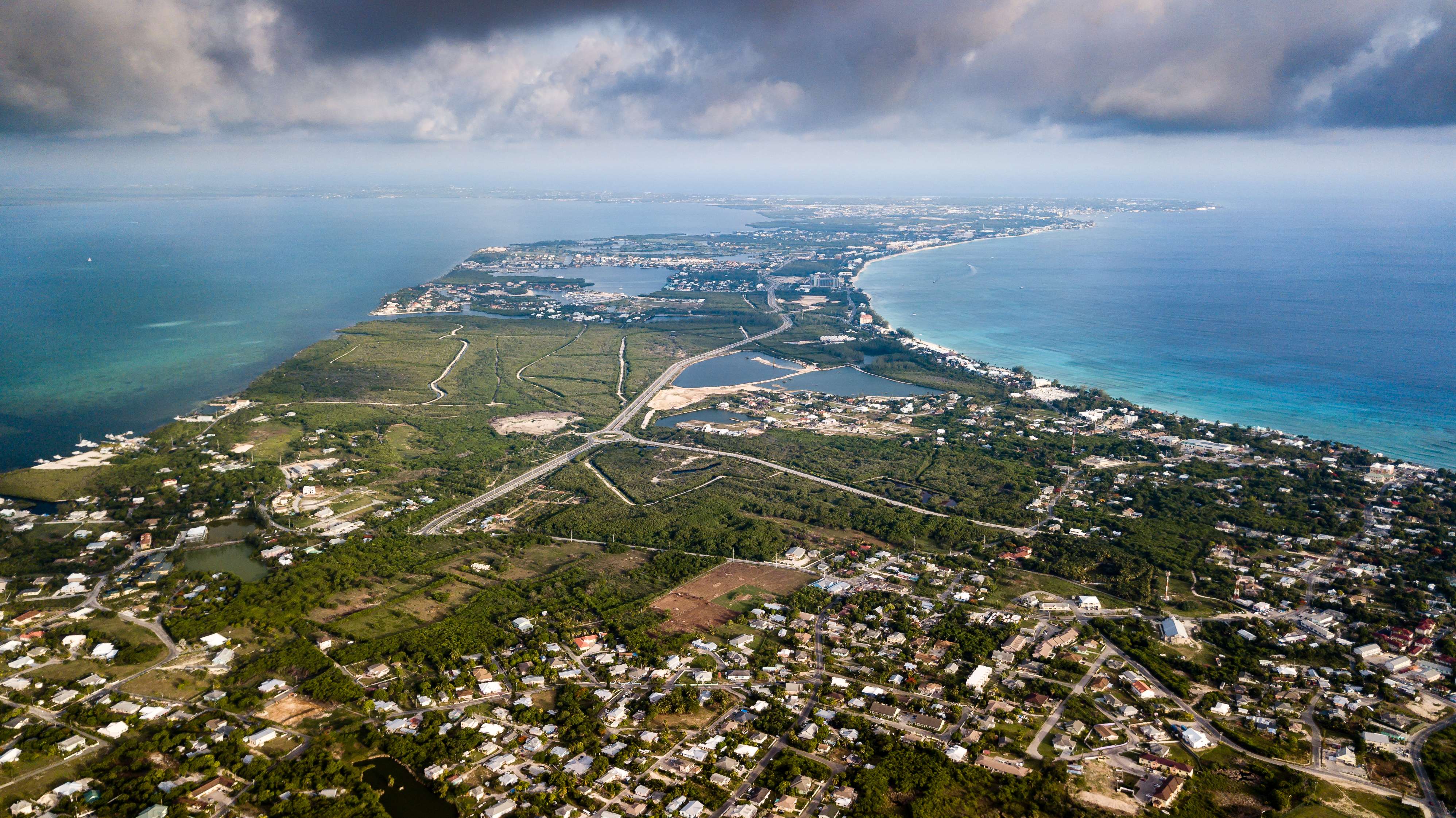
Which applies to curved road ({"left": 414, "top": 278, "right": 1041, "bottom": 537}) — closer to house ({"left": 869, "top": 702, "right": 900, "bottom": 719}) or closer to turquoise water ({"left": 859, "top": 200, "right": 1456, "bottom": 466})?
house ({"left": 869, "top": 702, "right": 900, "bottom": 719})

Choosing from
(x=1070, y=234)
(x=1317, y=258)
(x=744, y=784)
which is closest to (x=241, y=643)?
(x=744, y=784)

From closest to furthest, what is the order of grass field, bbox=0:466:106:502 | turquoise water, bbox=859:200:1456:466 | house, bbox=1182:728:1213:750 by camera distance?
house, bbox=1182:728:1213:750
grass field, bbox=0:466:106:502
turquoise water, bbox=859:200:1456:466

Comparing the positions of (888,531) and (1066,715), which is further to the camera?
(888,531)

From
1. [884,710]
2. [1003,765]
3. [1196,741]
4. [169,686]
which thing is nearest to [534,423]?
[169,686]

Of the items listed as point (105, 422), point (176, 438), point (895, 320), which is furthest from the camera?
point (895, 320)

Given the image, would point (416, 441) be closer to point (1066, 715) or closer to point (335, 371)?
point (335, 371)

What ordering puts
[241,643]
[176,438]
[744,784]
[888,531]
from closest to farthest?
[744,784]
[241,643]
[888,531]
[176,438]

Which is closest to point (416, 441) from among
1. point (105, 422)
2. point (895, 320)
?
point (105, 422)

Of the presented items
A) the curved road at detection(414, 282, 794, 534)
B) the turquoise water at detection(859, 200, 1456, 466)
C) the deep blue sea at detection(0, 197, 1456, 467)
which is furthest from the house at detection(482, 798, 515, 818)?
the turquoise water at detection(859, 200, 1456, 466)
